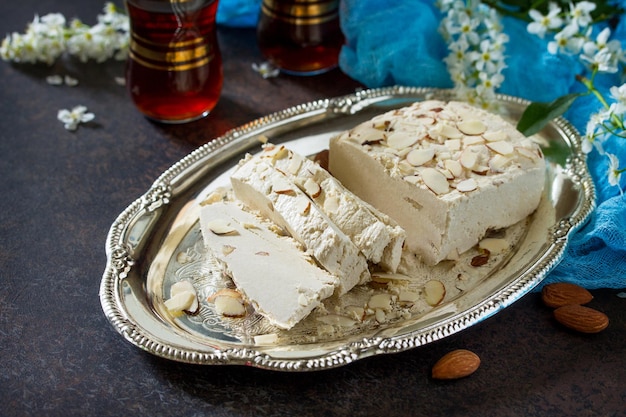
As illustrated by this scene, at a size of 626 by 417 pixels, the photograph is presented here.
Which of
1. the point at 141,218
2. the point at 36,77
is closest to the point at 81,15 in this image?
the point at 36,77

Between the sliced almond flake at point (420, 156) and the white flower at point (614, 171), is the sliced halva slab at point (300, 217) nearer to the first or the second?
the sliced almond flake at point (420, 156)

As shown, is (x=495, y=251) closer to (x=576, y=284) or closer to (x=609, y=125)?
(x=576, y=284)

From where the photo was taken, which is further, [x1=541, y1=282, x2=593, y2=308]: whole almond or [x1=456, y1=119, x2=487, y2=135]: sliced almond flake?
[x1=456, y1=119, x2=487, y2=135]: sliced almond flake

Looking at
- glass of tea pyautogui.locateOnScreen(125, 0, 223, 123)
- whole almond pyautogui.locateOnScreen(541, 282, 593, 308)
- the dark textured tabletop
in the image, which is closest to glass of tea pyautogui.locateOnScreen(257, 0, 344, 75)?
glass of tea pyautogui.locateOnScreen(125, 0, 223, 123)

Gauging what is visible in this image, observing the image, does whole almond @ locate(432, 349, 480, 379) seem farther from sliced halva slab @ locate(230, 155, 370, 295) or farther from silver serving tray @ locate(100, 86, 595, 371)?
sliced halva slab @ locate(230, 155, 370, 295)

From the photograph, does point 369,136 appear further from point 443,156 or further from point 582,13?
point 582,13

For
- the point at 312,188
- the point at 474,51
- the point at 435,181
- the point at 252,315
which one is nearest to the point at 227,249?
the point at 252,315
